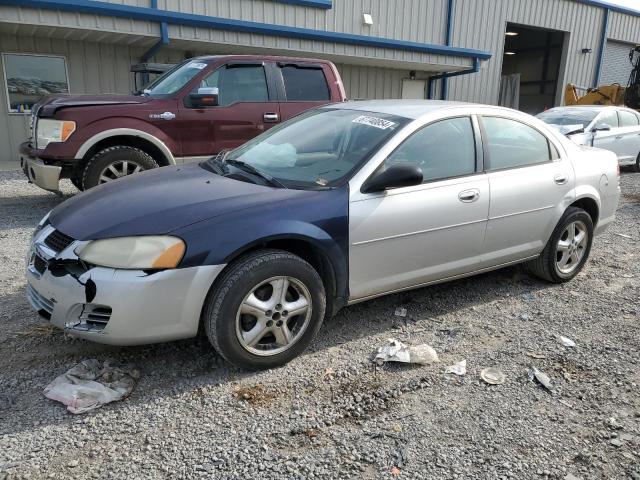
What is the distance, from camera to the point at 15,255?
16.3 ft

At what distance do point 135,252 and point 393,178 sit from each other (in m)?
1.58

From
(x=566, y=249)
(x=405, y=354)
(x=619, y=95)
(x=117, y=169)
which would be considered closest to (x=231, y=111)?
(x=117, y=169)

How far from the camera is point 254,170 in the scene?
3627mm

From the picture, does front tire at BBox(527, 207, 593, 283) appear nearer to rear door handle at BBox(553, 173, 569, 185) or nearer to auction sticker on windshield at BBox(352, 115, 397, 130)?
rear door handle at BBox(553, 173, 569, 185)

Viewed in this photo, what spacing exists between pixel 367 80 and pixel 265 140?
42.2 ft

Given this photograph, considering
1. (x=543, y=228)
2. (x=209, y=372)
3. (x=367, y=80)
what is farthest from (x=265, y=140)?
(x=367, y=80)

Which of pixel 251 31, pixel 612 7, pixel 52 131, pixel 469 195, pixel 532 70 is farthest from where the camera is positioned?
pixel 532 70

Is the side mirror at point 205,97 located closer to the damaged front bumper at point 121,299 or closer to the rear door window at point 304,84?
the rear door window at point 304,84

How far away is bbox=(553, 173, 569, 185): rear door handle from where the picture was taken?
427 cm

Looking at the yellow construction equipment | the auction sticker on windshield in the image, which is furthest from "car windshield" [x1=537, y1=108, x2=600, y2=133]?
the auction sticker on windshield

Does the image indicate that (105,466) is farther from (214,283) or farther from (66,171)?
(66,171)

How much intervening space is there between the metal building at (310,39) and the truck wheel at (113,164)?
521 cm

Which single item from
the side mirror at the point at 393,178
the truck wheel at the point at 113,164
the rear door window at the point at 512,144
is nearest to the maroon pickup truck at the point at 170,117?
the truck wheel at the point at 113,164

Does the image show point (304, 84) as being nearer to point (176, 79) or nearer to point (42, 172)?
point (176, 79)
